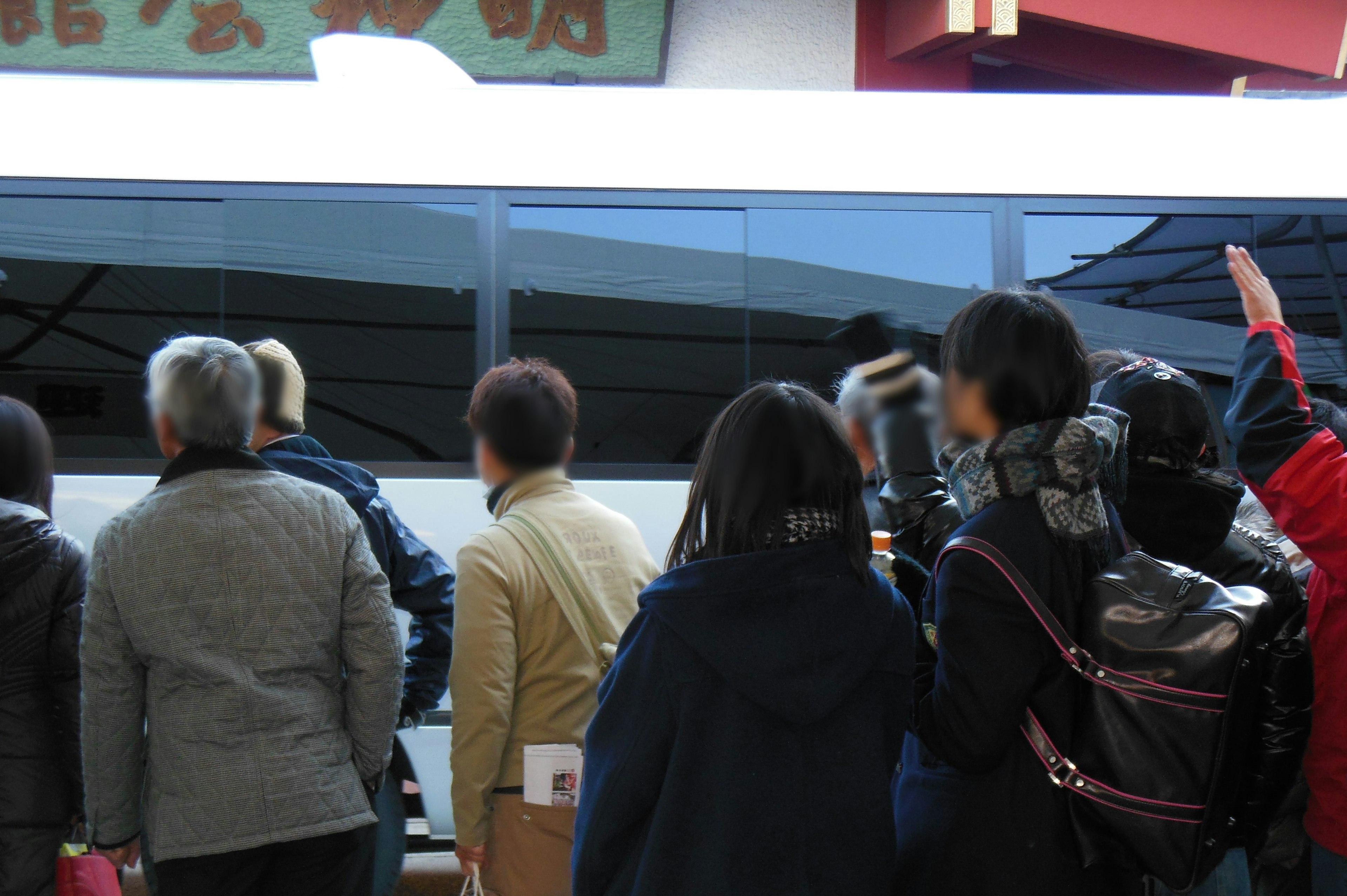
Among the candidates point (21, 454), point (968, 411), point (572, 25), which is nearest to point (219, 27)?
point (572, 25)

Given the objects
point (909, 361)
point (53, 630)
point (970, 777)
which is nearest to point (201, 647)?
point (53, 630)

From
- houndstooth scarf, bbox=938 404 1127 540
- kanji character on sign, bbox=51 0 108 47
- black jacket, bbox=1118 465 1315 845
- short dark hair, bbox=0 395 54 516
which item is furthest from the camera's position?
kanji character on sign, bbox=51 0 108 47

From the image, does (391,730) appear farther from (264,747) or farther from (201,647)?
(201,647)

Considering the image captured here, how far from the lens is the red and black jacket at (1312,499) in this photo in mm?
1887

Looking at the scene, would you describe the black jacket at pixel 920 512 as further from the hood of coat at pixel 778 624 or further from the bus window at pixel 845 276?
the bus window at pixel 845 276

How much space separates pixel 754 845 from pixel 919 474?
853 millimetres

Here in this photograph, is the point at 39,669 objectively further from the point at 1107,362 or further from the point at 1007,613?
the point at 1107,362

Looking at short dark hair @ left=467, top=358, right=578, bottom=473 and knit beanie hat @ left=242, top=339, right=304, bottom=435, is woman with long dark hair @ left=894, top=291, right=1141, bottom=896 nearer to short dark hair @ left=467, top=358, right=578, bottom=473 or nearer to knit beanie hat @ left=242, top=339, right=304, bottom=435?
short dark hair @ left=467, top=358, right=578, bottom=473

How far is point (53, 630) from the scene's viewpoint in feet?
7.69

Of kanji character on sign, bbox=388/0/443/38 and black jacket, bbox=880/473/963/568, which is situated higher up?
kanji character on sign, bbox=388/0/443/38

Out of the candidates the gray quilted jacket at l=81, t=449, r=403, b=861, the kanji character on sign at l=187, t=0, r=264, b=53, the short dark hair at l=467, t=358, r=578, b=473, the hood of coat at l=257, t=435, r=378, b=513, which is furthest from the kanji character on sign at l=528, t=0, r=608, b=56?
the gray quilted jacket at l=81, t=449, r=403, b=861

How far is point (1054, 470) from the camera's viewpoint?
5.29 feet

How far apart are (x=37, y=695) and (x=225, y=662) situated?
26.4 inches

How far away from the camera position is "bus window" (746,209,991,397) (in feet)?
11.7
